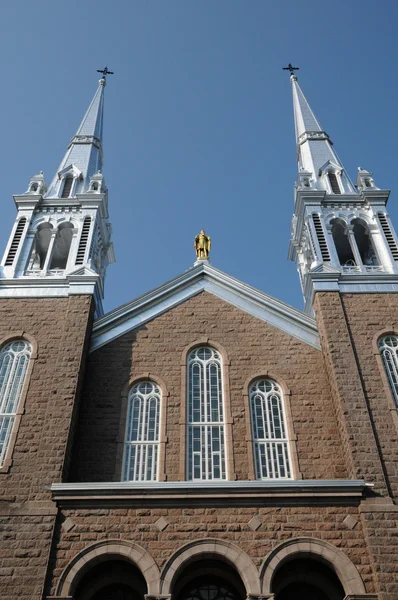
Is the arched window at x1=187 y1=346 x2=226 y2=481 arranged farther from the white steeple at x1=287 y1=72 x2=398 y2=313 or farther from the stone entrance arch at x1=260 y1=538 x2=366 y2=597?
the white steeple at x1=287 y1=72 x2=398 y2=313

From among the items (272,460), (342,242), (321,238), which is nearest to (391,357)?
→ (272,460)

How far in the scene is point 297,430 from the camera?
1505 cm

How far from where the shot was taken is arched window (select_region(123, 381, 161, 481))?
14.4 meters

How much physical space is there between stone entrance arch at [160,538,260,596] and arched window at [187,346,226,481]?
1.88 meters

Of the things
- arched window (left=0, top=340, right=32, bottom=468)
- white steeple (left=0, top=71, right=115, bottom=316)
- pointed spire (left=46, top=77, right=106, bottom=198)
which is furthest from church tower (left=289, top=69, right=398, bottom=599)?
pointed spire (left=46, top=77, right=106, bottom=198)

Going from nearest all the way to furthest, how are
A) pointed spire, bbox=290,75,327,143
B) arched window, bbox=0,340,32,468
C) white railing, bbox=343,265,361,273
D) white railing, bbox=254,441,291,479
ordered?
white railing, bbox=254,441,291,479, arched window, bbox=0,340,32,468, white railing, bbox=343,265,361,273, pointed spire, bbox=290,75,327,143

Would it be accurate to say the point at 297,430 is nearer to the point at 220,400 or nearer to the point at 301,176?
the point at 220,400

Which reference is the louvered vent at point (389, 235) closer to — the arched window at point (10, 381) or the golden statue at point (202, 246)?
the golden statue at point (202, 246)

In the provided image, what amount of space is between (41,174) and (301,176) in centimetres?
964

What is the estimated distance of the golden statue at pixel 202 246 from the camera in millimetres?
20297

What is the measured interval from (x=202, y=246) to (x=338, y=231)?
493cm

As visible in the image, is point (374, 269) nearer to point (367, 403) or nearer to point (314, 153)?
point (367, 403)

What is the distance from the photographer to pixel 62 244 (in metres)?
21.7

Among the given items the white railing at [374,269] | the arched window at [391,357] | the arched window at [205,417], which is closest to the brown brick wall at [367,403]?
the arched window at [391,357]
